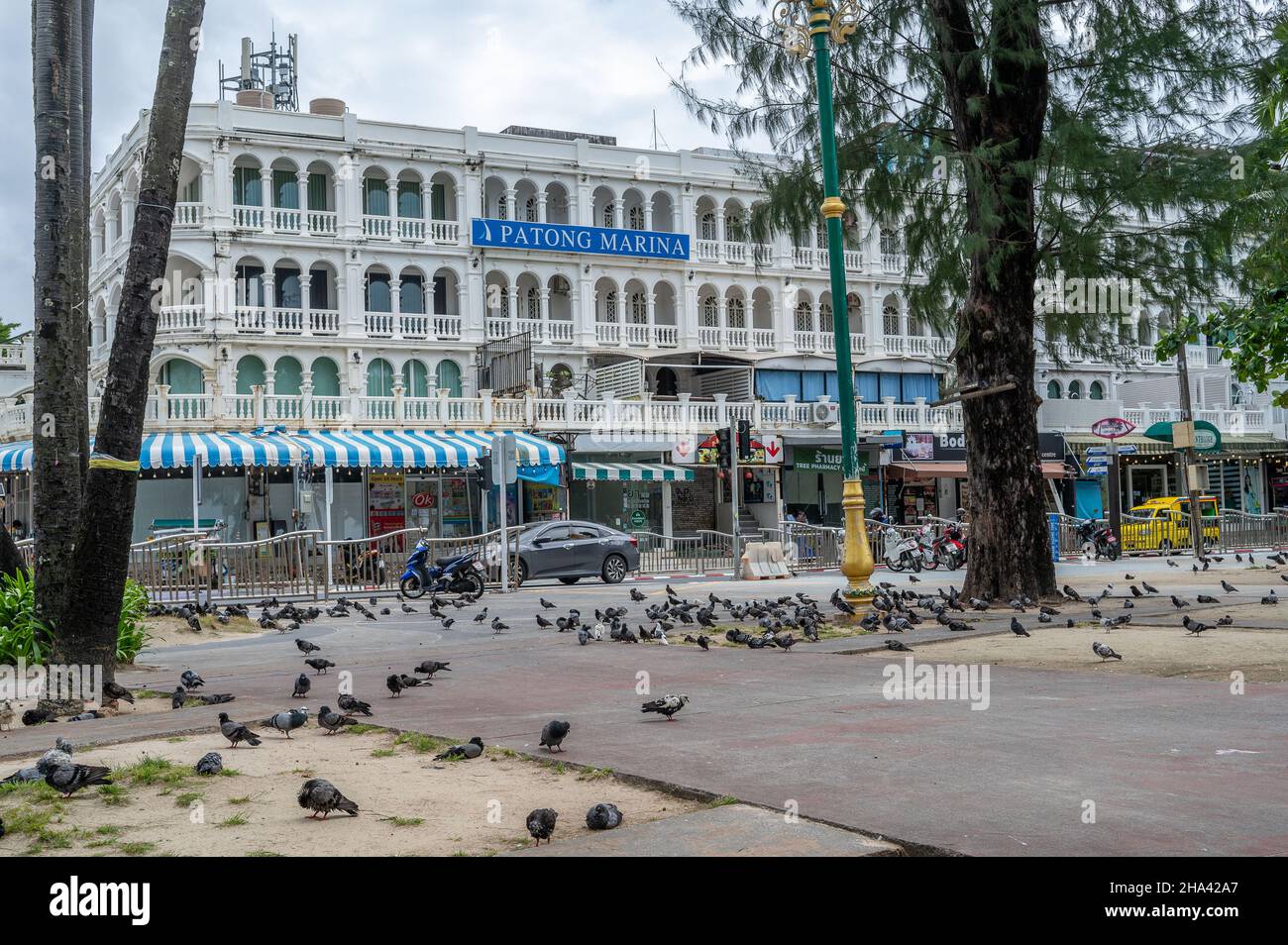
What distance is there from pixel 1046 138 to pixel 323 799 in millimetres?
12538

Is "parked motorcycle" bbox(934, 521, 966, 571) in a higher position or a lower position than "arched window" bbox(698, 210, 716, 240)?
lower

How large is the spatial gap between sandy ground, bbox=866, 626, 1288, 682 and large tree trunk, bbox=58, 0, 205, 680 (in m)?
6.33

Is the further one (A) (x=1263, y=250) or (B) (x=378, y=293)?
(B) (x=378, y=293)

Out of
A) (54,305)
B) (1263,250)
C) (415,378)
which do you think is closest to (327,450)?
(415,378)

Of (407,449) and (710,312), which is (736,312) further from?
(407,449)

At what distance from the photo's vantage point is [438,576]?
24203mm

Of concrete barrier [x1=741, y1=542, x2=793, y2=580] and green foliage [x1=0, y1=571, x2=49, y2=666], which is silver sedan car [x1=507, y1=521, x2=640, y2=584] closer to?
concrete barrier [x1=741, y1=542, x2=793, y2=580]

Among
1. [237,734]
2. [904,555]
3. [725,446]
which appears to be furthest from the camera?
[904,555]

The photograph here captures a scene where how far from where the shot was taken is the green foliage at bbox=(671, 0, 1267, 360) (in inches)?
565

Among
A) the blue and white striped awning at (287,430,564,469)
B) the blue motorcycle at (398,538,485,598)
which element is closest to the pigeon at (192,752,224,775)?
the blue motorcycle at (398,538,485,598)

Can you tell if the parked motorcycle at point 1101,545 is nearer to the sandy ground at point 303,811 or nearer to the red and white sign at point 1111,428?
the red and white sign at point 1111,428

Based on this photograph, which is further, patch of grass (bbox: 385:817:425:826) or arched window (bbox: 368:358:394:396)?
arched window (bbox: 368:358:394:396)

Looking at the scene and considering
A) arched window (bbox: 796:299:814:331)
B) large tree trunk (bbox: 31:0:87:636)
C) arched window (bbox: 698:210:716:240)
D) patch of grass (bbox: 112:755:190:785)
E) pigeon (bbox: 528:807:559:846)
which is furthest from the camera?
arched window (bbox: 796:299:814:331)

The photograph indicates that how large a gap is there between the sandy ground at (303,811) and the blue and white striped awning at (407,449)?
25106 mm
